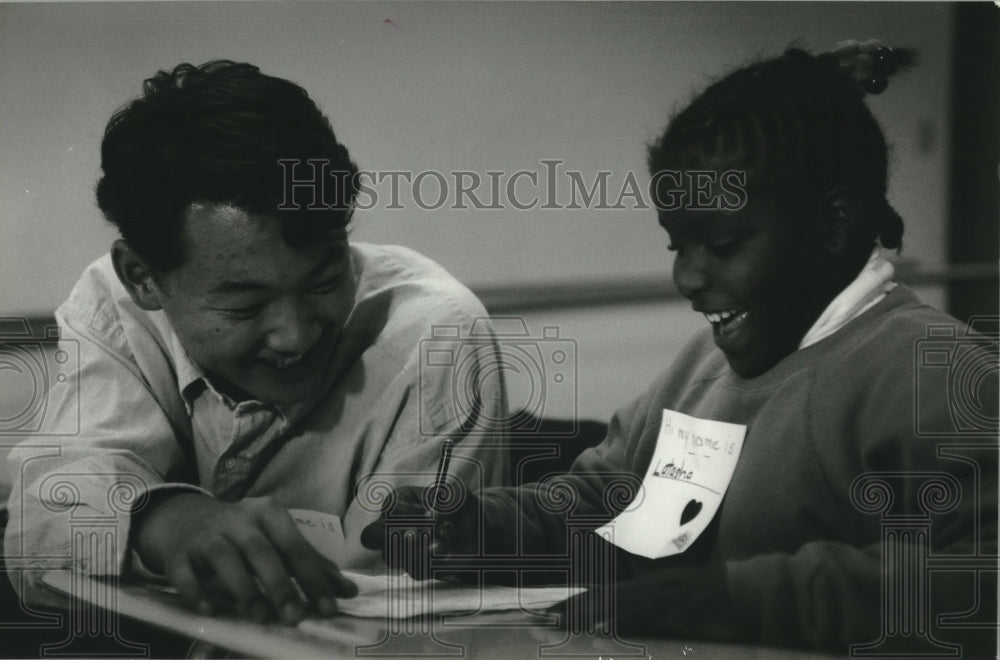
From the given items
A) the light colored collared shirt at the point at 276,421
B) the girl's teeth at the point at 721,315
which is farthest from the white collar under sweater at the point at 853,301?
the light colored collared shirt at the point at 276,421

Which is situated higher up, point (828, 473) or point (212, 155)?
point (212, 155)

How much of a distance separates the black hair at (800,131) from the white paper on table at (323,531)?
0.73 metres

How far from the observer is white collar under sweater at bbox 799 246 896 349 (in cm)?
154

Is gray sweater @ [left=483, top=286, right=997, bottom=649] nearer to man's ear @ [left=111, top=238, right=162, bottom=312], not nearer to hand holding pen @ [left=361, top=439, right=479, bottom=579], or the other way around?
hand holding pen @ [left=361, top=439, right=479, bottom=579]

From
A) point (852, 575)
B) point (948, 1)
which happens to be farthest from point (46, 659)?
point (948, 1)

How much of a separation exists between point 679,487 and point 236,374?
2.30ft

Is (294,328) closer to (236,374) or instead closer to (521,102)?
(236,374)

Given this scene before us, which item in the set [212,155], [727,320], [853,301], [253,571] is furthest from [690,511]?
[212,155]

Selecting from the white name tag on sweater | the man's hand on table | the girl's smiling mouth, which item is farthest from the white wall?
the man's hand on table

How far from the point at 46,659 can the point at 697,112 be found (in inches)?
52.2

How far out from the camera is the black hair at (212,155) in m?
1.54

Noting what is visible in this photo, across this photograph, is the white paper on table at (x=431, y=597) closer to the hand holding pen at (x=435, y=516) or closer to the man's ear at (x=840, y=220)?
the hand holding pen at (x=435, y=516)

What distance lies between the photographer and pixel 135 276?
1.61 metres

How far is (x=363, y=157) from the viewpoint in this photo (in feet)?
5.25
